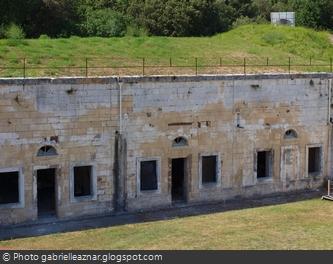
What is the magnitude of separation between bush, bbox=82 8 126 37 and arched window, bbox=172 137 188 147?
44.2ft

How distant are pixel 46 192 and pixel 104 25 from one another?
14.0 meters

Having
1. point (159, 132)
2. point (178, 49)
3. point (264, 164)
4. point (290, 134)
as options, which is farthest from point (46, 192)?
point (178, 49)

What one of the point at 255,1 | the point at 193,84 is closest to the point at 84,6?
the point at 193,84

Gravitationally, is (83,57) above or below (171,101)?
above

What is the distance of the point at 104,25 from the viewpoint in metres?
35.3

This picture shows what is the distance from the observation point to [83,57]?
27250 millimetres

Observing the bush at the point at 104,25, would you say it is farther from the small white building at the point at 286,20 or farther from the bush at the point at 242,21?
the bush at the point at 242,21

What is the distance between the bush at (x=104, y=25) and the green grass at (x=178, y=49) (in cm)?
286

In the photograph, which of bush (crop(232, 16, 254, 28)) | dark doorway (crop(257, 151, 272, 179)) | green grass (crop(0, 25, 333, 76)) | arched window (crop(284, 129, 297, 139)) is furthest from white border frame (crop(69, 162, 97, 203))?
bush (crop(232, 16, 254, 28))

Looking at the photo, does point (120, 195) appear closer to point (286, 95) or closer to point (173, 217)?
point (173, 217)

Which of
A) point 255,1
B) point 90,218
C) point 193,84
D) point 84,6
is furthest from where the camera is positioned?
point 255,1

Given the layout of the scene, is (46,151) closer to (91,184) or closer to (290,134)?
(91,184)

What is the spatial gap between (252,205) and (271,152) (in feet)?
8.14

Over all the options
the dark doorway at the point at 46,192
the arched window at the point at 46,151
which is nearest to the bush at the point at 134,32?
the dark doorway at the point at 46,192
